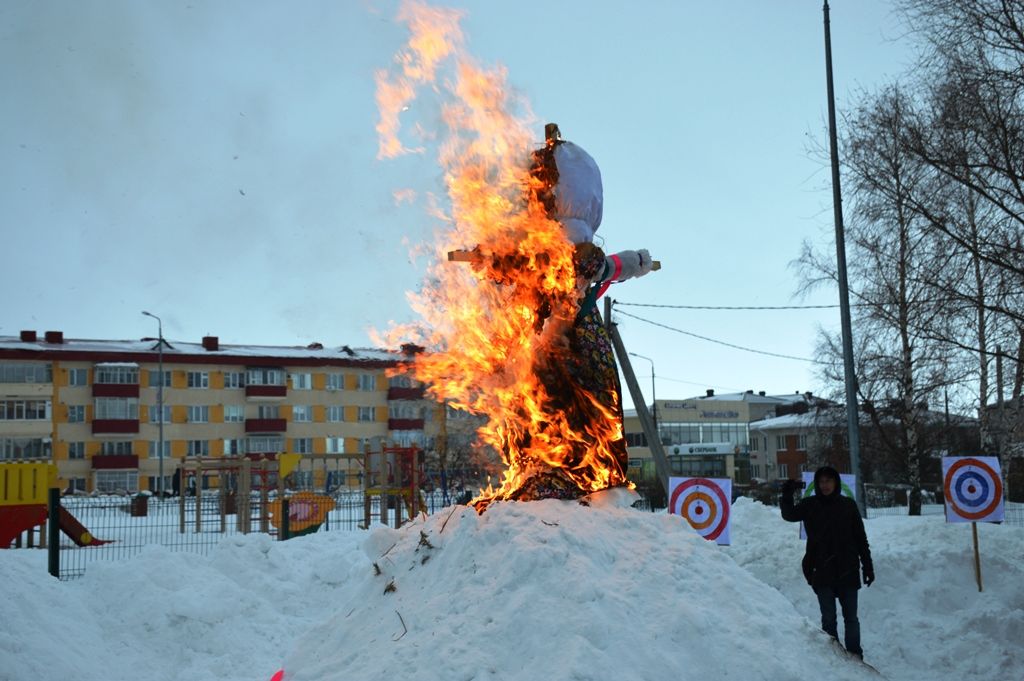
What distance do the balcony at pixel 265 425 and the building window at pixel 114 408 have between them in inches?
273

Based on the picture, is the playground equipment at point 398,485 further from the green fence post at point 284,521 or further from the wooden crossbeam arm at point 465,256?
the wooden crossbeam arm at point 465,256

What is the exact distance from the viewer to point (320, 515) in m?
23.4

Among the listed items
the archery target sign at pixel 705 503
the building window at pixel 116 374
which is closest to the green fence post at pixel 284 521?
the archery target sign at pixel 705 503

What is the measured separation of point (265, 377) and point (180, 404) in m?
5.52

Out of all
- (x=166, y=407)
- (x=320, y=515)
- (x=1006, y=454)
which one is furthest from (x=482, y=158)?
(x=166, y=407)

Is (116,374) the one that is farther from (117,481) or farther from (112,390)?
(117,481)

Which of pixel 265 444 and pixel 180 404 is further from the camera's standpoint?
pixel 265 444

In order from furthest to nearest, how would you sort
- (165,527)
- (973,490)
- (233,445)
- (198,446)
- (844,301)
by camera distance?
(233,445)
(198,446)
(165,527)
(844,301)
(973,490)

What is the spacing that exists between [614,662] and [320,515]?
1851 centimetres

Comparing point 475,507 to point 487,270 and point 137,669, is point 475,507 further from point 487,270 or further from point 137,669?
point 137,669

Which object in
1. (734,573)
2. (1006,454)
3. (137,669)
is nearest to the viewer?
(734,573)

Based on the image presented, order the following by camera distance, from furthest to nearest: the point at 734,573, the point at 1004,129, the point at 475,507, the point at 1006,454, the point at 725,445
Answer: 1. the point at 725,445
2. the point at 1006,454
3. the point at 1004,129
4. the point at 475,507
5. the point at 734,573

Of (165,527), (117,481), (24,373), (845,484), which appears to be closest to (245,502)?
(165,527)

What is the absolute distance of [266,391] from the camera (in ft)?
199
